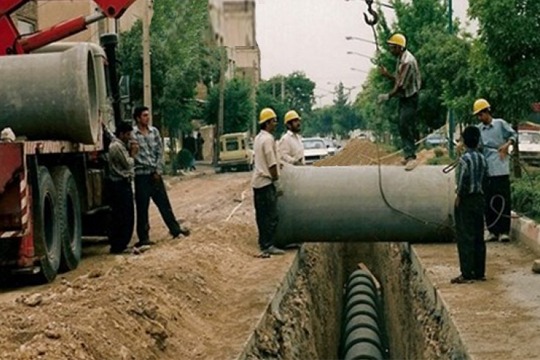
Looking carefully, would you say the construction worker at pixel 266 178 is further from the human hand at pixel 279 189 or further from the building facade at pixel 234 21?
the building facade at pixel 234 21

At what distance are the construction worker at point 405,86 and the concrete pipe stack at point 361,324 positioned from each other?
7.66ft

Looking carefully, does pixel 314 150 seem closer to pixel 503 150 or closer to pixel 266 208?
pixel 266 208

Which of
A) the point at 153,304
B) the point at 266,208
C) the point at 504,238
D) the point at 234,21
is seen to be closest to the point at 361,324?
the point at 504,238

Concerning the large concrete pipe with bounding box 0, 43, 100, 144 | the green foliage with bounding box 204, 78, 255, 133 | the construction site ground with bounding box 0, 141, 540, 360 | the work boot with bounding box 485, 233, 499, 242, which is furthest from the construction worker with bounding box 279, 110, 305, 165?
the green foliage with bounding box 204, 78, 255, 133

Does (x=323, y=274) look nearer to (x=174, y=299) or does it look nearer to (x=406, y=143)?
(x=406, y=143)

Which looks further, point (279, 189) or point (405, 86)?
point (279, 189)

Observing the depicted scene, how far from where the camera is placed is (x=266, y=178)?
13.4 meters

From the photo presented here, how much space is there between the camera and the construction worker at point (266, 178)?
1323cm

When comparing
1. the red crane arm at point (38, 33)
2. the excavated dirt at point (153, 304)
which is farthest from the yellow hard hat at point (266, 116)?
the red crane arm at point (38, 33)

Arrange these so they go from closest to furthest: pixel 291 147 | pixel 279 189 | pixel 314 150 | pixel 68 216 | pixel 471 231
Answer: pixel 471 231 → pixel 68 216 → pixel 279 189 → pixel 291 147 → pixel 314 150

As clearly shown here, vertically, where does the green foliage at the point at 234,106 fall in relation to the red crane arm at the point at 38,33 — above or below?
below

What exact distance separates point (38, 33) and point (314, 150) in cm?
3255

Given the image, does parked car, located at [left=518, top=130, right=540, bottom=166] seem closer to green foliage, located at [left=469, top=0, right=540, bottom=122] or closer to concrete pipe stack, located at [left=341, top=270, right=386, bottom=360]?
green foliage, located at [left=469, top=0, right=540, bottom=122]

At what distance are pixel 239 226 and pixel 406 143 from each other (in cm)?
333
